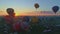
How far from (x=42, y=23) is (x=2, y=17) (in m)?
0.53

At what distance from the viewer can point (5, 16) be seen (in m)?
4.62

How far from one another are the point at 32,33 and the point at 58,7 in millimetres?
479

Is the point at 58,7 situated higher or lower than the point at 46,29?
higher

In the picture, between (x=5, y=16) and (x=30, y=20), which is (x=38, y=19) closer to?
(x=30, y=20)

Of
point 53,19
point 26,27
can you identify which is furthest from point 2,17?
point 53,19

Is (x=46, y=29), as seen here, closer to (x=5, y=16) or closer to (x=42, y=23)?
(x=42, y=23)

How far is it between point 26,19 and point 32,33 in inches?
8.3

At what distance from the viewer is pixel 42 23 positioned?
469cm

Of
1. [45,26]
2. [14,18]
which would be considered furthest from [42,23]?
[14,18]

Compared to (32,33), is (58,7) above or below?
above

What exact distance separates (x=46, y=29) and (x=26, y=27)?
0.31 m

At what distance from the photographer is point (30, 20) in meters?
4.66

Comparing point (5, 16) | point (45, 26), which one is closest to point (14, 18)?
point (5, 16)

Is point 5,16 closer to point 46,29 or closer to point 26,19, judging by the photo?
point 26,19
